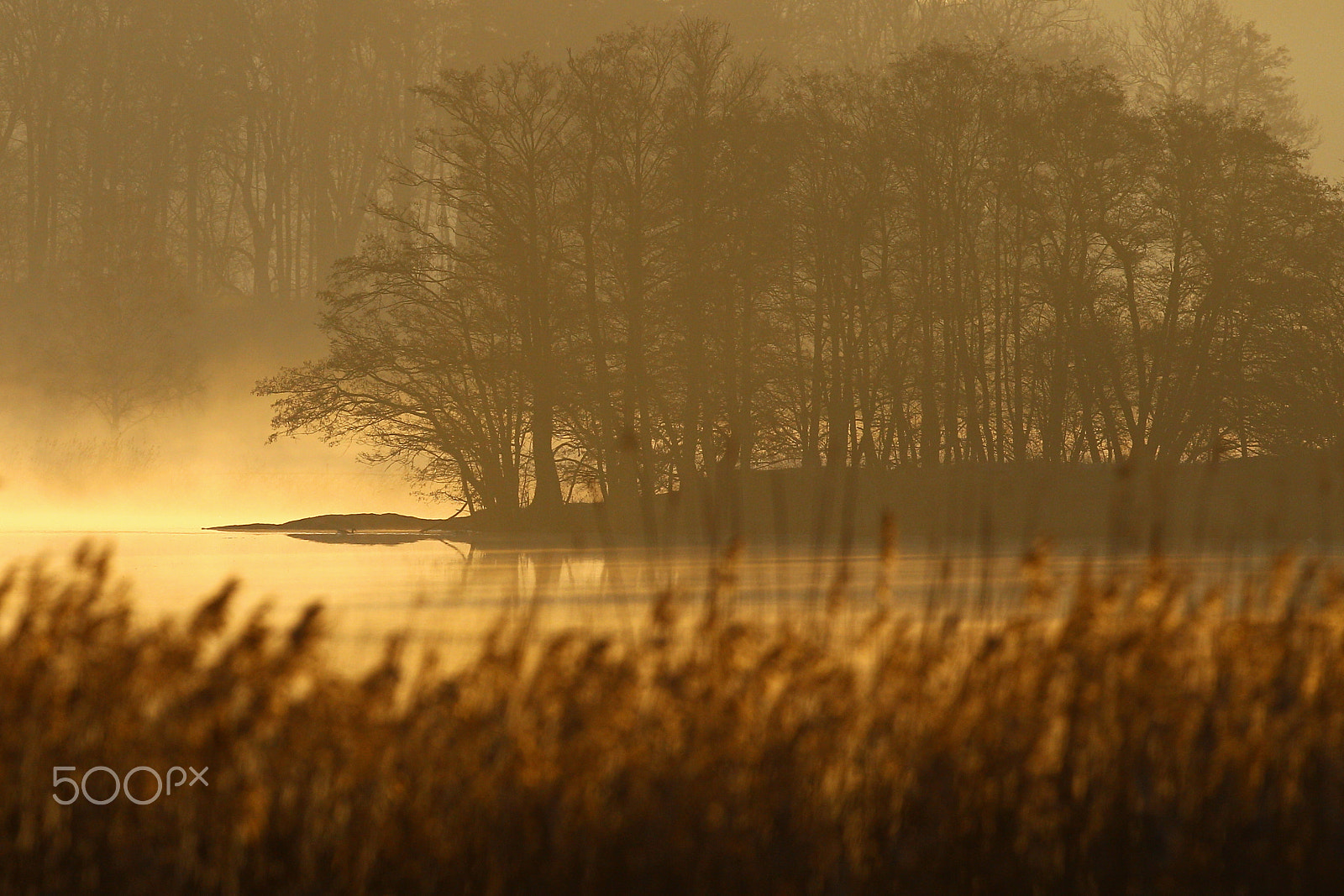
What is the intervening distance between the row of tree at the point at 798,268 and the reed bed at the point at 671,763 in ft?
84.2

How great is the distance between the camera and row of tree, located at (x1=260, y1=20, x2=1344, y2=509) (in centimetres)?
3297

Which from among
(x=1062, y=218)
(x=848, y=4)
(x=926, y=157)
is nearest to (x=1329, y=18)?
(x=848, y=4)

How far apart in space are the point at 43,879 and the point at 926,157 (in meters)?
30.7

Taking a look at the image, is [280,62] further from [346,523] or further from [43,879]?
[43,879]

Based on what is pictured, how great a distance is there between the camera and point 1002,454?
116ft

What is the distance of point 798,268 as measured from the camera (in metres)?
36.3

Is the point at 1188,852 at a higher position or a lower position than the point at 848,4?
lower

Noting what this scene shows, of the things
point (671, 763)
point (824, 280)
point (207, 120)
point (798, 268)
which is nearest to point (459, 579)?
point (824, 280)

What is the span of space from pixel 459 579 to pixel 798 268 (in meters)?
15.1

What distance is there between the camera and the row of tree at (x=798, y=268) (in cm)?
3297

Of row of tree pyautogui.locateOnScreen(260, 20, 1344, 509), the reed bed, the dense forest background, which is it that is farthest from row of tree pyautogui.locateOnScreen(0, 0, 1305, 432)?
the reed bed

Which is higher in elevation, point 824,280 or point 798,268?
point 798,268

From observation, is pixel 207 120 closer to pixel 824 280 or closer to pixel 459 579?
pixel 824 280

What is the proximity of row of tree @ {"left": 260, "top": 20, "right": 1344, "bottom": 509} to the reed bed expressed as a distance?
25662 mm
